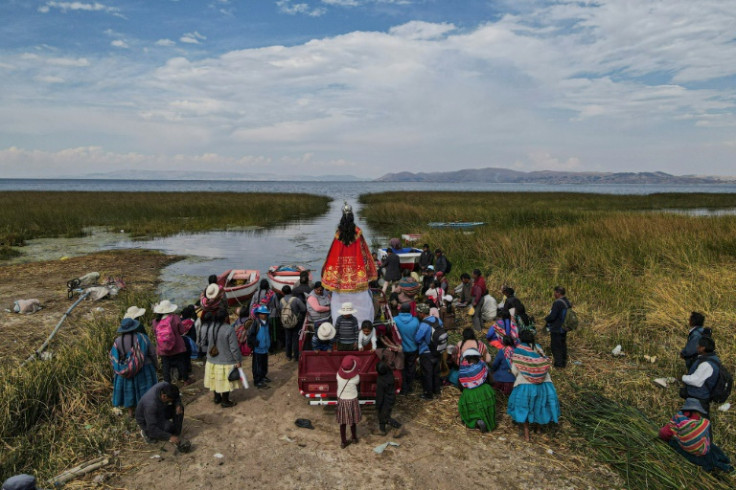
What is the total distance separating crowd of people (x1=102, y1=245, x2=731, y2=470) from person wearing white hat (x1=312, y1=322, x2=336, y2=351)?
19mm

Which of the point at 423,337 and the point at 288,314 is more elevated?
the point at 288,314

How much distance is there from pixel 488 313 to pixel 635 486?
5714mm

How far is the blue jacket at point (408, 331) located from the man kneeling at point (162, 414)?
383cm

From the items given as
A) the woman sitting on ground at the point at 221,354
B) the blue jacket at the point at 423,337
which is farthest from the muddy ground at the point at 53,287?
Answer: the blue jacket at the point at 423,337

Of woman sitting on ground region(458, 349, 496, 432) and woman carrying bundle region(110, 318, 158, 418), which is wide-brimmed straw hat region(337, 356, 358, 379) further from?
woman carrying bundle region(110, 318, 158, 418)

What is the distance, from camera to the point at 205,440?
249 inches

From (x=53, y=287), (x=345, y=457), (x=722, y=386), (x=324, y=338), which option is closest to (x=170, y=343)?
(x=324, y=338)

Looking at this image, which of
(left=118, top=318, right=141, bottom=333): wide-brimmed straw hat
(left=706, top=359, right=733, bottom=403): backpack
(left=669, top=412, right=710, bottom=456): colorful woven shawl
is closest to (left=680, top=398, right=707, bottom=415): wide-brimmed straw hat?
(left=669, top=412, right=710, bottom=456): colorful woven shawl

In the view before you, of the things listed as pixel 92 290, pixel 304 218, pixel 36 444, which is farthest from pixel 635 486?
pixel 304 218

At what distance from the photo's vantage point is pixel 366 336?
22.9 feet

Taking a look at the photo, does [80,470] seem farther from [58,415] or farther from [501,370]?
[501,370]

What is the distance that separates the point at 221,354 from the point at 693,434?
694 centimetres

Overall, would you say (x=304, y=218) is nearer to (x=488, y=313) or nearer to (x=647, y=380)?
(x=488, y=313)

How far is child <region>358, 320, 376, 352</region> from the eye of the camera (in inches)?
270
